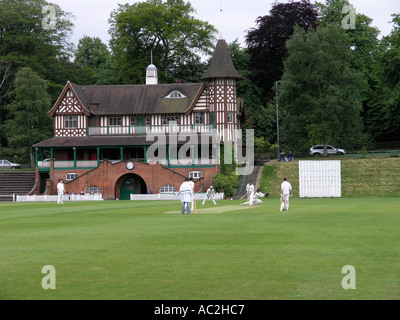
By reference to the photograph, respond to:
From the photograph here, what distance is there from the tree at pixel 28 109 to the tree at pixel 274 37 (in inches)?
968

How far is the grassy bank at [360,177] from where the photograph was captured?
51031mm

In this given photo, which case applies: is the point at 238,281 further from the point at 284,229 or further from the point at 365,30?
the point at 365,30

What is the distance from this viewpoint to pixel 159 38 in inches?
2913

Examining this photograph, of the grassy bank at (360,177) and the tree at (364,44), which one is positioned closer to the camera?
the grassy bank at (360,177)

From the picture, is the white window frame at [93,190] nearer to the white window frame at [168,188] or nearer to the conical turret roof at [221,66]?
the white window frame at [168,188]

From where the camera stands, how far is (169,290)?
984 cm

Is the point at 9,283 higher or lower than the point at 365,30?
lower

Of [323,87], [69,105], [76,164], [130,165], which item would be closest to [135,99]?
[69,105]

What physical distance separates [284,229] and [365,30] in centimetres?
5851

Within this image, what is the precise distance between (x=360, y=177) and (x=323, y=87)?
10.6m

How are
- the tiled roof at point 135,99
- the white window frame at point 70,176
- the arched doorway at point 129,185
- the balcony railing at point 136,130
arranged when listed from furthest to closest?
the tiled roof at point 135,99 < the balcony railing at point 136,130 < the white window frame at point 70,176 < the arched doorway at point 129,185

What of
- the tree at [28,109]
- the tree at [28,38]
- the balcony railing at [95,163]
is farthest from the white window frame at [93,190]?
the tree at [28,38]
